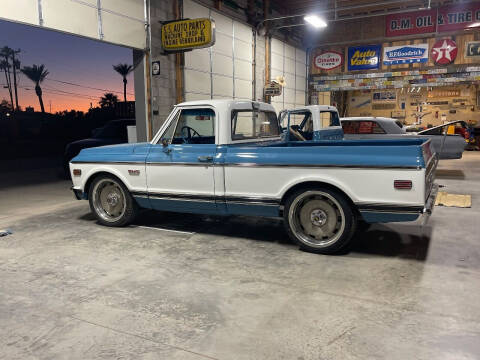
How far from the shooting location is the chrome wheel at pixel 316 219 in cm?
452

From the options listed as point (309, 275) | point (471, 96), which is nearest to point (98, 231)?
point (309, 275)

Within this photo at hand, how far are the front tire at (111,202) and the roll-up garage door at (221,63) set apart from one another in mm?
6867

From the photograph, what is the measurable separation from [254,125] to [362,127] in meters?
6.56

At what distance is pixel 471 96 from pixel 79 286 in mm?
27751

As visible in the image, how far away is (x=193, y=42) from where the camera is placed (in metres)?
10.6

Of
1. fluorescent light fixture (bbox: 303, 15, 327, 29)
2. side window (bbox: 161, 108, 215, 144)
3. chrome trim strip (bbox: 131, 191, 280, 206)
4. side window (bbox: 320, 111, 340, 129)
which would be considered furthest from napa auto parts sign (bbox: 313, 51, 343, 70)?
chrome trim strip (bbox: 131, 191, 280, 206)

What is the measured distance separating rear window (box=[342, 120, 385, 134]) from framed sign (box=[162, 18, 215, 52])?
475 cm

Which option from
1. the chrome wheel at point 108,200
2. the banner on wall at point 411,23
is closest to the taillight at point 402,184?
the chrome wheel at point 108,200

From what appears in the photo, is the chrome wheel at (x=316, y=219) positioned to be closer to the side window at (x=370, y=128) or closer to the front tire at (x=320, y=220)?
the front tire at (x=320, y=220)

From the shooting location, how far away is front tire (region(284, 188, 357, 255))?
442 cm

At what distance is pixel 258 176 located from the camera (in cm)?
479

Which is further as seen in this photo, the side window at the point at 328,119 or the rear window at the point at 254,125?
the side window at the point at 328,119

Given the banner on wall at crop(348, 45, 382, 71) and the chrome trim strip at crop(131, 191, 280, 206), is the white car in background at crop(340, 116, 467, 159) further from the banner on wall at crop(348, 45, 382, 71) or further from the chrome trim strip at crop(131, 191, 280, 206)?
the banner on wall at crop(348, 45, 382, 71)

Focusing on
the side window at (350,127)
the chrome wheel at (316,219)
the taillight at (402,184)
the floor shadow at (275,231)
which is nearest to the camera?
the taillight at (402,184)
